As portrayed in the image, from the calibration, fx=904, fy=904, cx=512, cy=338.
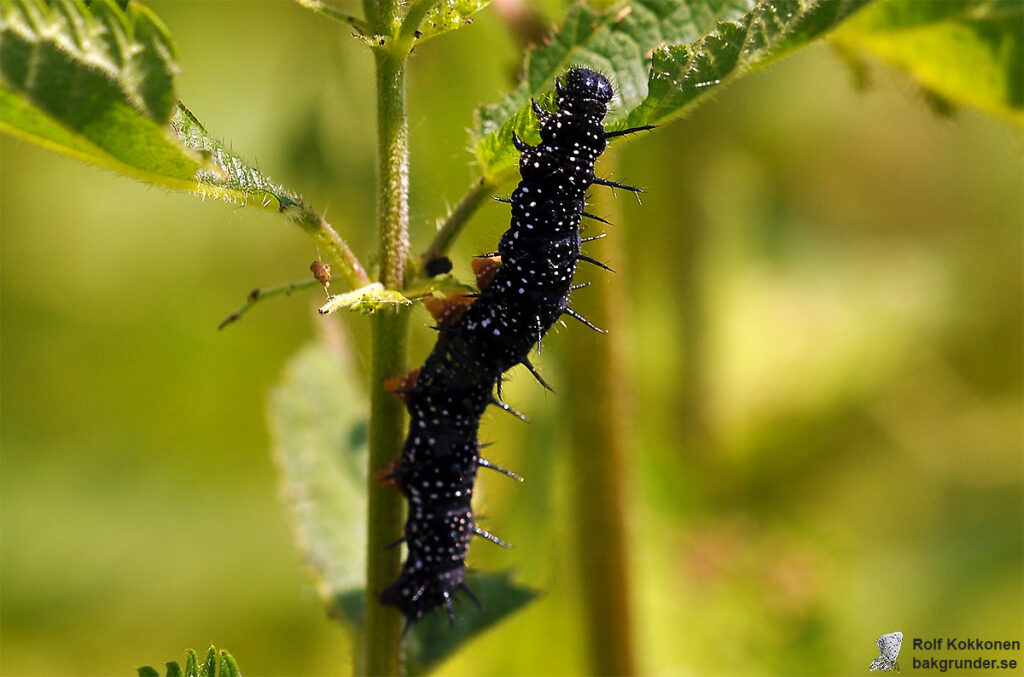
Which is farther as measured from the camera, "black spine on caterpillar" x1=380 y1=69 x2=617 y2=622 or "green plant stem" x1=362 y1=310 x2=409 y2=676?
"black spine on caterpillar" x1=380 y1=69 x2=617 y2=622

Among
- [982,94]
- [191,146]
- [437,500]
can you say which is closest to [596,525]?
[437,500]

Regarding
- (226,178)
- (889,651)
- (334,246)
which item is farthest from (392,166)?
(889,651)

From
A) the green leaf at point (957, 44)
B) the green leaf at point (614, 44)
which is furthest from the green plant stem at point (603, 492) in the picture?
the green leaf at point (614, 44)

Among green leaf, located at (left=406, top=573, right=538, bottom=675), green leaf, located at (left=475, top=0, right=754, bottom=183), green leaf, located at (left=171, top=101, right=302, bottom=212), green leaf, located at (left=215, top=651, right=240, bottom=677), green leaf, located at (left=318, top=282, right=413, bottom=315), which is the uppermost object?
green leaf, located at (left=475, top=0, right=754, bottom=183)

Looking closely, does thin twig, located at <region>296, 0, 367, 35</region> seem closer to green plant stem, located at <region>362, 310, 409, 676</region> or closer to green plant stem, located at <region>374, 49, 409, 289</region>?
green plant stem, located at <region>374, 49, 409, 289</region>

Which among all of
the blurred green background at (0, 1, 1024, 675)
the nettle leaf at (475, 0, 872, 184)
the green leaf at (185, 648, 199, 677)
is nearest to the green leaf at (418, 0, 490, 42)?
the nettle leaf at (475, 0, 872, 184)

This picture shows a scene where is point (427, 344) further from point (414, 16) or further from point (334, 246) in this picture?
point (414, 16)

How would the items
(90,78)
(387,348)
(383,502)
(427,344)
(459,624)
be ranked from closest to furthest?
(90,78)
(387,348)
(383,502)
(459,624)
(427,344)
